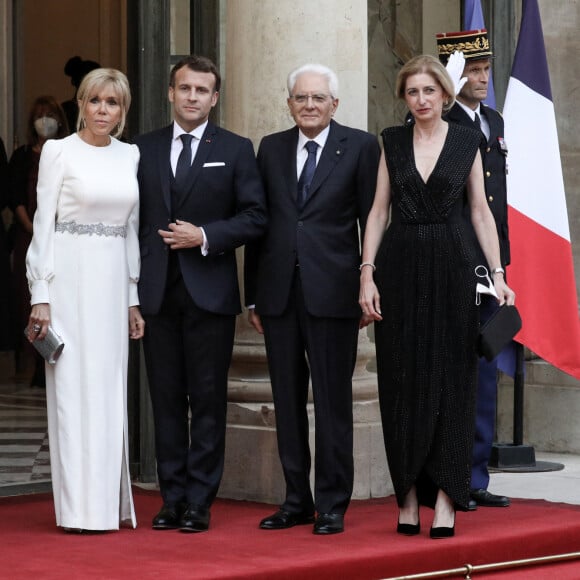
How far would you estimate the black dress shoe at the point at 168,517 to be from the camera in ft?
20.9

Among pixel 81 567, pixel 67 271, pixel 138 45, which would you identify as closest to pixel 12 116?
pixel 138 45

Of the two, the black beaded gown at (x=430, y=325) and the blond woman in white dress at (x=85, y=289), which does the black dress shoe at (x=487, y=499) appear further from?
the blond woman in white dress at (x=85, y=289)

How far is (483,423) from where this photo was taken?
7344mm

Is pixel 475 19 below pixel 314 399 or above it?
above

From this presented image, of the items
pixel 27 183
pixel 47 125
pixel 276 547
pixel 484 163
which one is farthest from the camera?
pixel 27 183

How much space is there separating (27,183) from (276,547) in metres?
6.08

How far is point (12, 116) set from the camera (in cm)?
1405

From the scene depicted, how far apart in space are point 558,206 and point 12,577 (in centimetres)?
422

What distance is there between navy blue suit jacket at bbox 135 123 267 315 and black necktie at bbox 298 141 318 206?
0.16 meters

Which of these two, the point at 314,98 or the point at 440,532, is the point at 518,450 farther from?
the point at 314,98

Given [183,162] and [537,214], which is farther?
[537,214]

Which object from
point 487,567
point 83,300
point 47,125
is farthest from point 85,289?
point 47,125

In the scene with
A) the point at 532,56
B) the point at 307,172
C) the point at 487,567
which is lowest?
the point at 487,567

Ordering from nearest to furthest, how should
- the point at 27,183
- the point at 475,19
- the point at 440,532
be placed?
the point at 440,532 → the point at 475,19 → the point at 27,183
